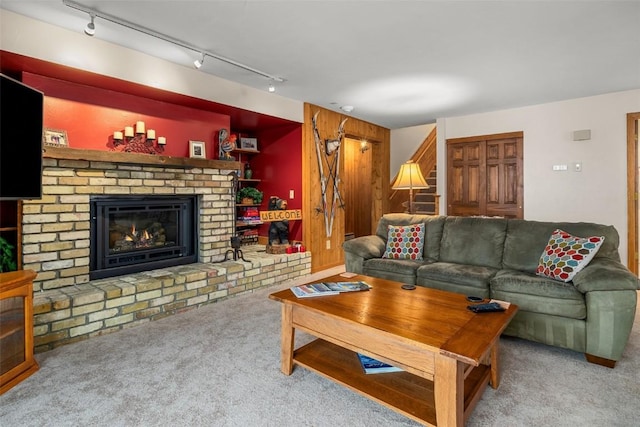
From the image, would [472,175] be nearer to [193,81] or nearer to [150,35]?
[193,81]

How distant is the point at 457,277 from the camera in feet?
9.48

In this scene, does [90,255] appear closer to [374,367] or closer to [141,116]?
[141,116]

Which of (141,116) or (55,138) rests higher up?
(141,116)

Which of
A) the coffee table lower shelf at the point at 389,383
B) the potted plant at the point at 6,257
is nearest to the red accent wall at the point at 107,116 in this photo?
the potted plant at the point at 6,257

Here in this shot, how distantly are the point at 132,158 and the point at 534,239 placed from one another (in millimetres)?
3591

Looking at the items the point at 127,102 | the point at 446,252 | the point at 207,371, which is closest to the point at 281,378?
the point at 207,371

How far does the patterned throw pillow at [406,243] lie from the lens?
3543mm

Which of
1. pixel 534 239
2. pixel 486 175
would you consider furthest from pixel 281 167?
pixel 534 239

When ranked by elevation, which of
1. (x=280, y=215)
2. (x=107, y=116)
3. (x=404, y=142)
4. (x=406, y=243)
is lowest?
(x=406, y=243)

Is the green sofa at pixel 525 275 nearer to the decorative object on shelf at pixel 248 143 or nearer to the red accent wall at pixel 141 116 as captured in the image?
the red accent wall at pixel 141 116

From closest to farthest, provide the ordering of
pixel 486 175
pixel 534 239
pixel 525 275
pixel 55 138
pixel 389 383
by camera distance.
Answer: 1. pixel 389 383
2. pixel 525 275
3. pixel 55 138
4. pixel 534 239
5. pixel 486 175

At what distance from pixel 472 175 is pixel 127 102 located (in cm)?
470

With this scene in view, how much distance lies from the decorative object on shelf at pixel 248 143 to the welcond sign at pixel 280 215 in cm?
126

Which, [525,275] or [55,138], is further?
[55,138]
